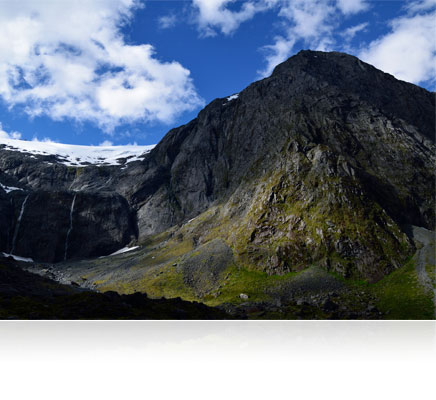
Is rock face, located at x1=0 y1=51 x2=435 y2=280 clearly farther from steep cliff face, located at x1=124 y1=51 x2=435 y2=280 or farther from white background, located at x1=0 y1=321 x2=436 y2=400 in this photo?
white background, located at x1=0 y1=321 x2=436 y2=400

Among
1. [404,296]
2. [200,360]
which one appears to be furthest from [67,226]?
[200,360]

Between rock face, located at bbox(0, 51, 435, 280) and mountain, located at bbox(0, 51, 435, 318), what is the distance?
447 millimetres

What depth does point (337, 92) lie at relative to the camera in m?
123

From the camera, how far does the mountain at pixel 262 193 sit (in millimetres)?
70125

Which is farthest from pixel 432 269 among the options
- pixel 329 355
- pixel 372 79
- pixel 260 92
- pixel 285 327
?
pixel 372 79

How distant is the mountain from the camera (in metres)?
70.1

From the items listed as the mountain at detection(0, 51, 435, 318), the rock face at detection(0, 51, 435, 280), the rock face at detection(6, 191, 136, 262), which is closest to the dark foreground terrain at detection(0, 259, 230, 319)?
the mountain at detection(0, 51, 435, 318)

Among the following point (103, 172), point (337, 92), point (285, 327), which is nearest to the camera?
point (285, 327)

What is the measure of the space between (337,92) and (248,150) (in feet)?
127

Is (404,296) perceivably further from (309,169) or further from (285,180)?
(285,180)

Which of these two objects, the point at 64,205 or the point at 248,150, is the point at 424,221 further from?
the point at 64,205

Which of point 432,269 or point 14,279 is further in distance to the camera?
point 432,269

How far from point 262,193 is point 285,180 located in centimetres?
732

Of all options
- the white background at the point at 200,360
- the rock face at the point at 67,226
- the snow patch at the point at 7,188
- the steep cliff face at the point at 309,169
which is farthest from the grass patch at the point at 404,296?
the snow patch at the point at 7,188
